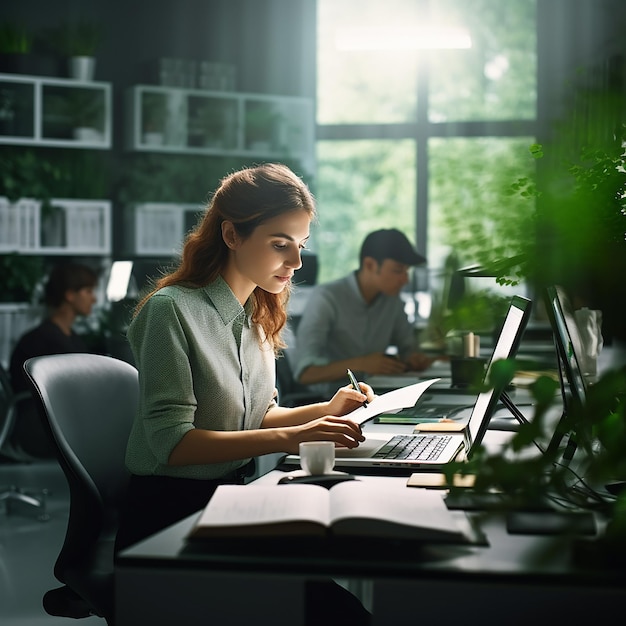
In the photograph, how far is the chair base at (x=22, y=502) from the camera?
4367 mm

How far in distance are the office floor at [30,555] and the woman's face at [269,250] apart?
58.8 inches

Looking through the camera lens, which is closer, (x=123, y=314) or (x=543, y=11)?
(x=123, y=314)

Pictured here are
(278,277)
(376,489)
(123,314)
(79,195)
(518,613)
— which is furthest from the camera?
(79,195)

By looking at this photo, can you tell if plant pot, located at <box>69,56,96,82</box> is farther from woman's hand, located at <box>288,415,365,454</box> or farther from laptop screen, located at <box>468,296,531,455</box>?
woman's hand, located at <box>288,415,365,454</box>

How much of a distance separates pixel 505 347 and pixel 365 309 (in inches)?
95.9

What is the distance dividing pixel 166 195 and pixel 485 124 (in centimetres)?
277

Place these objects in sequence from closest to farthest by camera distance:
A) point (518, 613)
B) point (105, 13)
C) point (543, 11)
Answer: point (518, 613), point (105, 13), point (543, 11)

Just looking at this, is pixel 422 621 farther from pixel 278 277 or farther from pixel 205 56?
pixel 205 56

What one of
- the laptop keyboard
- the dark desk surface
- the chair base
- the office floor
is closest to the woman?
the laptop keyboard

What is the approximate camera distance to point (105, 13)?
701 cm

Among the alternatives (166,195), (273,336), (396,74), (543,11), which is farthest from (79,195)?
(273,336)

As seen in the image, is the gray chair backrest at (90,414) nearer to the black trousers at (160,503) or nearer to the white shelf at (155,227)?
the black trousers at (160,503)

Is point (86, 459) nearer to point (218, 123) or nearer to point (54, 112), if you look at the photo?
point (54, 112)

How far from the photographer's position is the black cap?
4168 millimetres
